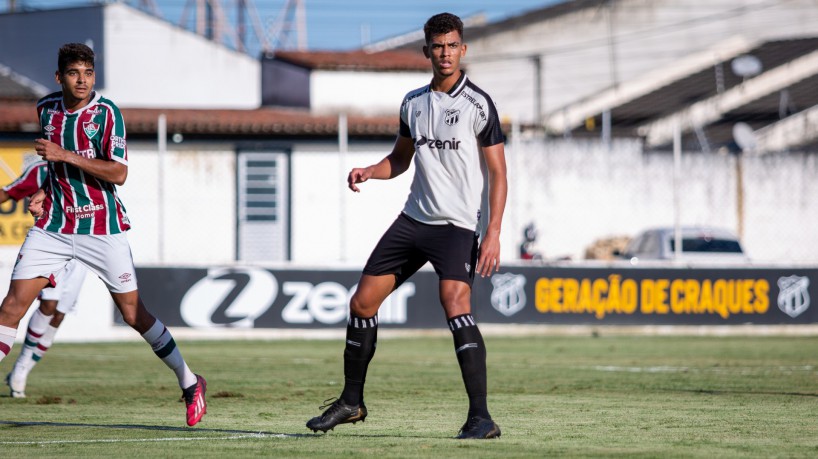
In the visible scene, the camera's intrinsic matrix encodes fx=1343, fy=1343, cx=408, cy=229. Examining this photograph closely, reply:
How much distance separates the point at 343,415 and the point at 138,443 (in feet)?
3.95

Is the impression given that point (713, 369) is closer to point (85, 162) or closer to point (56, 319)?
point (56, 319)

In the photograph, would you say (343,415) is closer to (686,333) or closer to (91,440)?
(91,440)

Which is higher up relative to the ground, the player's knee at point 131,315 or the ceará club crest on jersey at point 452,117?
the ceará club crest on jersey at point 452,117

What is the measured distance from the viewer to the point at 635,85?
45.6m

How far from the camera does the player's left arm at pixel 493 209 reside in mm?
7758

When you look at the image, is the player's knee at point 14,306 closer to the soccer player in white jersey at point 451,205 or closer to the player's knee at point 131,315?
the player's knee at point 131,315

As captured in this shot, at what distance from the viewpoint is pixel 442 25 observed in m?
7.71

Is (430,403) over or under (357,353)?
under

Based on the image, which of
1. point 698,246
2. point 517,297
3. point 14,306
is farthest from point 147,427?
point 698,246

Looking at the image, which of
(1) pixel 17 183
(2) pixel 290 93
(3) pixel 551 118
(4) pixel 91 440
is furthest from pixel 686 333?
(3) pixel 551 118

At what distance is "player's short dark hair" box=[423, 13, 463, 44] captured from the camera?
25.3ft

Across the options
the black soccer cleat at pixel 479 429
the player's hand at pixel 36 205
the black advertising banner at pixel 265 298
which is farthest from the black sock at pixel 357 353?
the black advertising banner at pixel 265 298

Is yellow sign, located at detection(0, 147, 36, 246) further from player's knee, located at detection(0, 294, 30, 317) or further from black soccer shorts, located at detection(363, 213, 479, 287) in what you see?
black soccer shorts, located at detection(363, 213, 479, 287)

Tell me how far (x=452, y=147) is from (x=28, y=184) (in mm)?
4410
